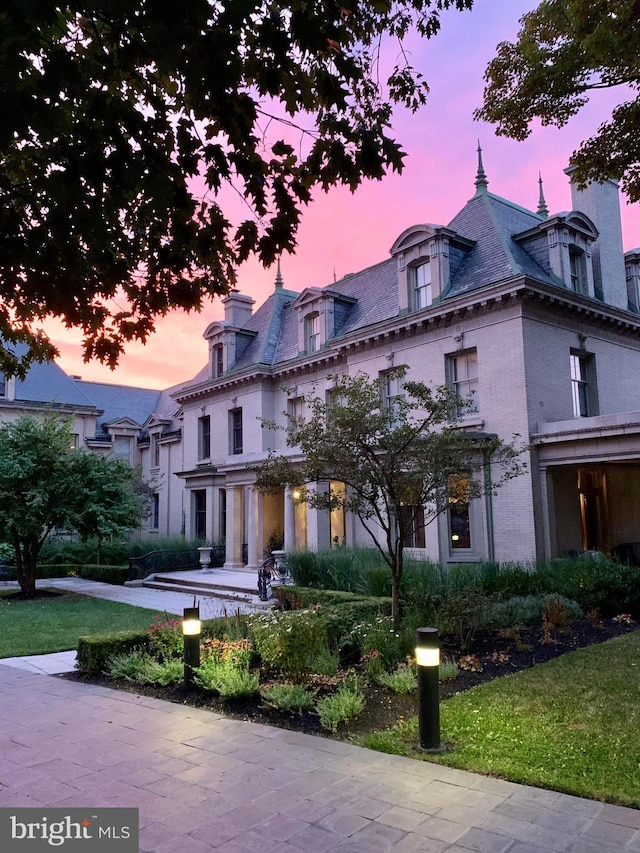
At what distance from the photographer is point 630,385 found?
2170 centimetres

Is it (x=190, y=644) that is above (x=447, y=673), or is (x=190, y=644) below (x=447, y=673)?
above

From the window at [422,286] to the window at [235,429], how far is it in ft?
36.9

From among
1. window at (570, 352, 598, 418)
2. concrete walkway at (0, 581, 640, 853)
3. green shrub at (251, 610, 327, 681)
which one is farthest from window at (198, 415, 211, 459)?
concrete walkway at (0, 581, 640, 853)

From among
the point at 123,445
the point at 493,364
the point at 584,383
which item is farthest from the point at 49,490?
the point at 123,445

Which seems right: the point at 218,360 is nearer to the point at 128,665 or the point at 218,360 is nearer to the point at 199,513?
the point at 199,513

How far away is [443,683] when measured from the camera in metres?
8.11

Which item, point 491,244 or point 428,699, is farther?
point 491,244

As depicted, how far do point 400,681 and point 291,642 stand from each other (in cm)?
145

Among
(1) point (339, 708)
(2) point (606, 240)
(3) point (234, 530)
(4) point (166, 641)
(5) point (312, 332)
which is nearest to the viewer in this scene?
(1) point (339, 708)

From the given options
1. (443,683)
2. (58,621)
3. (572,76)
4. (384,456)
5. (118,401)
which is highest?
(118,401)

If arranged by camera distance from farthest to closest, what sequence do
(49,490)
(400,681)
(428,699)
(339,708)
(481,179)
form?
1. (481,179)
2. (49,490)
3. (400,681)
4. (339,708)
5. (428,699)

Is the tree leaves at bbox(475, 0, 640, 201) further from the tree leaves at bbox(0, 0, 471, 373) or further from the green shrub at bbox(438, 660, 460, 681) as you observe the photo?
the green shrub at bbox(438, 660, 460, 681)

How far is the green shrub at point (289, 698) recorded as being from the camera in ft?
22.9

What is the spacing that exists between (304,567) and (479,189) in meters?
14.3
